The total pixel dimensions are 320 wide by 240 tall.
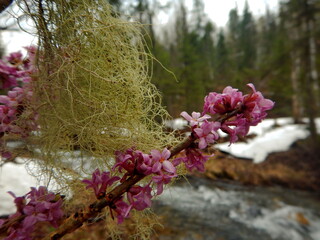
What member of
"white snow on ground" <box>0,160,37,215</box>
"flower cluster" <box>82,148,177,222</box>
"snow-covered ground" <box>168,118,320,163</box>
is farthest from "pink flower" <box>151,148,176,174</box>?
"snow-covered ground" <box>168,118,320,163</box>

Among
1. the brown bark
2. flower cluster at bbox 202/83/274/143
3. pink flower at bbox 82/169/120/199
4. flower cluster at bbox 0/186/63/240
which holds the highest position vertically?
the brown bark

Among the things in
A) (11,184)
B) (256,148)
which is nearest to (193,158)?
(11,184)

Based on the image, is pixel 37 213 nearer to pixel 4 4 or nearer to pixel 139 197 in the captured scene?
pixel 139 197

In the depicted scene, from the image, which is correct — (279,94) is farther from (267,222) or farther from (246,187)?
(267,222)

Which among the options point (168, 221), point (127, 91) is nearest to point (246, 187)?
point (168, 221)

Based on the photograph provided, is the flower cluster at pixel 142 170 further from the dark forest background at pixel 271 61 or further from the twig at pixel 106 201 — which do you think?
the dark forest background at pixel 271 61

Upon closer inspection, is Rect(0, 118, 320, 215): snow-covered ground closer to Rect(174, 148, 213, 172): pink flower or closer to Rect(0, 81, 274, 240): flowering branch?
Rect(0, 81, 274, 240): flowering branch
